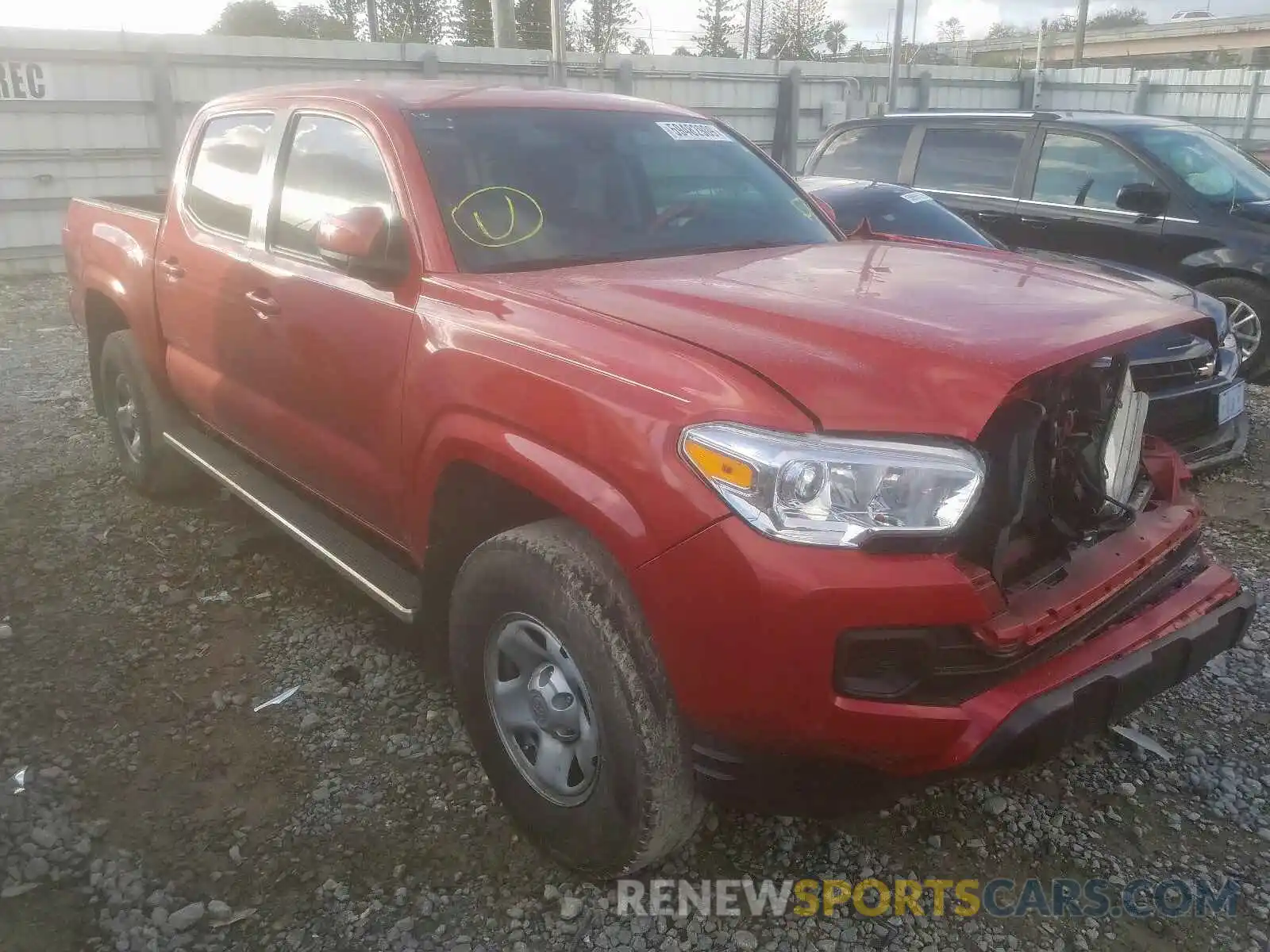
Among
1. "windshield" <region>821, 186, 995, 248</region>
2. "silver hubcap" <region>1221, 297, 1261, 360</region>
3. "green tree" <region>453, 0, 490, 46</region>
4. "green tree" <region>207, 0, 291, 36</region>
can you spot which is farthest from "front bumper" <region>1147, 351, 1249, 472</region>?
"green tree" <region>207, 0, 291, 36</region>

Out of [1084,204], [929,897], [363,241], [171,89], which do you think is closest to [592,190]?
[363,241]

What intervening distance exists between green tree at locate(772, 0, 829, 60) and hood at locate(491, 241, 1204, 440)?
139 feet

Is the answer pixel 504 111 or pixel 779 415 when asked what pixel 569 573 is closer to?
pixel 779 415

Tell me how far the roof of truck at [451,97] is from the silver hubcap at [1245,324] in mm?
4442

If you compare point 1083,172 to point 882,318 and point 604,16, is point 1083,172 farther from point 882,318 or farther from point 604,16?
point 604,16

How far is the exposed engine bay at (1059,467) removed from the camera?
1.98m

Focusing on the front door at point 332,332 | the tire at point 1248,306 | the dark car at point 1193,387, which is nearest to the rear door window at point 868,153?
the tire at point 1248,306

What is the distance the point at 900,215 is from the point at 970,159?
1762mm

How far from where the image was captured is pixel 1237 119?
63.4ft

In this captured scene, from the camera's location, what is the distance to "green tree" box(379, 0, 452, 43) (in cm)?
4106

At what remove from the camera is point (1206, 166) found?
6.82 m

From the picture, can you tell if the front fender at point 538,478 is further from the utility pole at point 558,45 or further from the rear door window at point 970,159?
the utility pole at point 558,45

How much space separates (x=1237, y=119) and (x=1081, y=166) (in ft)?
51.0

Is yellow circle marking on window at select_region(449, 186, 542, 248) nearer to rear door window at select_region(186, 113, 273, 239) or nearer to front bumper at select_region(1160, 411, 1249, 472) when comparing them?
rear door window at select_region(186, 113, 273, 239)
